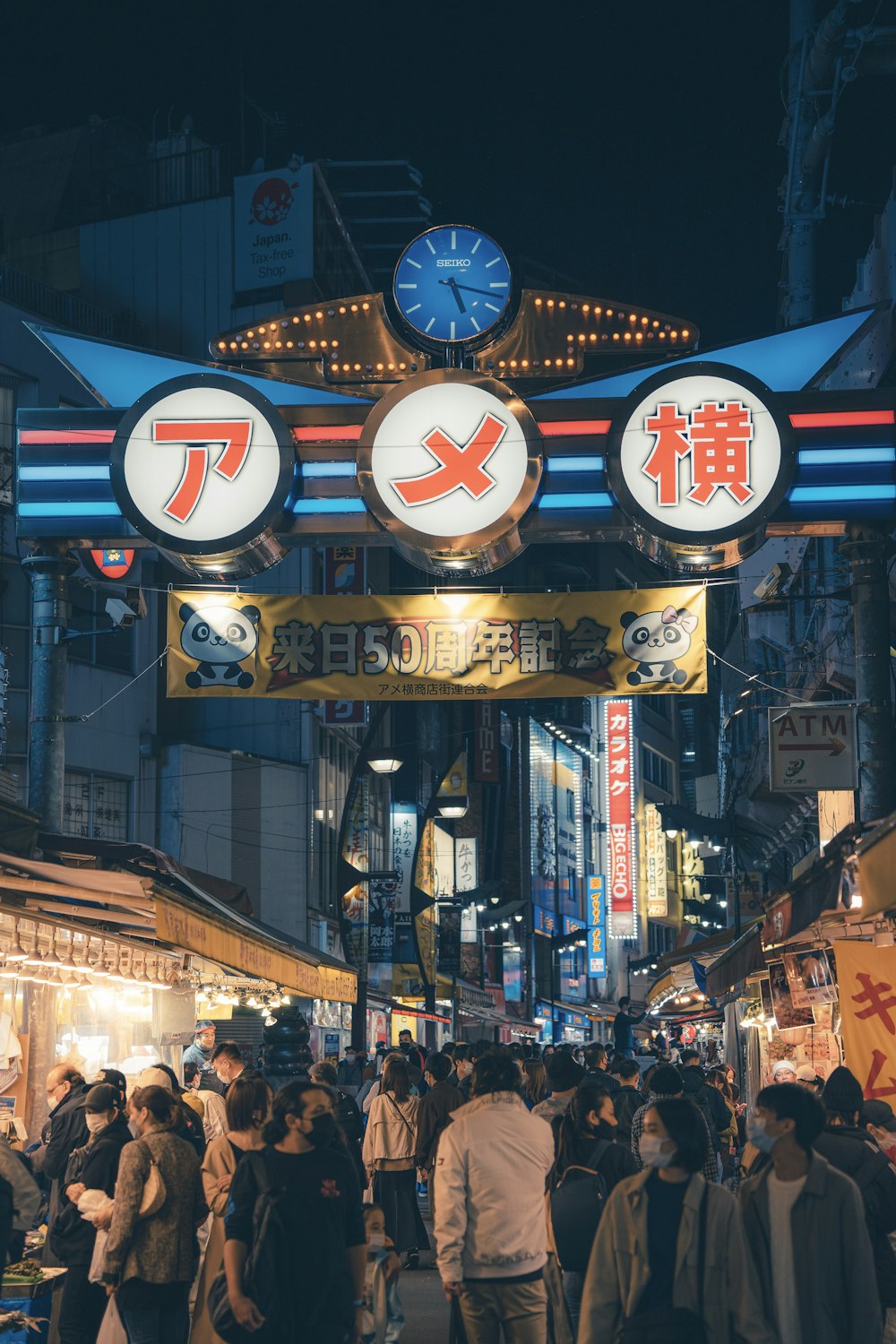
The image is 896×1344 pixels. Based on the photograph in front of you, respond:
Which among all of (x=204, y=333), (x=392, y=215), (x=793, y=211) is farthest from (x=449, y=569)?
(x=392, y=215)

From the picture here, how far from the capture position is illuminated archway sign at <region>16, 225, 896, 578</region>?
13.0 m

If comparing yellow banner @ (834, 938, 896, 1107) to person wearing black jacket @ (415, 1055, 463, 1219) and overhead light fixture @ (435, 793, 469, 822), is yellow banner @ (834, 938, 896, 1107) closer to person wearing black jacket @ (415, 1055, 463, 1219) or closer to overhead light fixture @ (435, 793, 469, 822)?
person wearing black jacket @ (415, 1055, 463, 1219)

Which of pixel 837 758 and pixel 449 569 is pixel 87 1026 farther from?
pixel 837 758

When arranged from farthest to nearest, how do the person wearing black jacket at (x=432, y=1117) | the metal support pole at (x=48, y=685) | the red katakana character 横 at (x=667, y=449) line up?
1. the metal support pole at (x=48, y=685)
2. the person wearing black jacket at (x=432, y=1117)
3. the red katakana character 横 at (x=667, y=449)

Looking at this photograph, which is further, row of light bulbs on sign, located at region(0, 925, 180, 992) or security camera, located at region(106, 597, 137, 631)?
security camera, located at region(106, 597, 137, 631)

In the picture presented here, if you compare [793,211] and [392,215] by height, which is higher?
[392,215]

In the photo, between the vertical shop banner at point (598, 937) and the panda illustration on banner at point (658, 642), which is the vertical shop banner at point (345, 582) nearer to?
the panda illustration on banner at point (658, 642)

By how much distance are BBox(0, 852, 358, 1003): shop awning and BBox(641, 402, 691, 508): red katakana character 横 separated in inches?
203

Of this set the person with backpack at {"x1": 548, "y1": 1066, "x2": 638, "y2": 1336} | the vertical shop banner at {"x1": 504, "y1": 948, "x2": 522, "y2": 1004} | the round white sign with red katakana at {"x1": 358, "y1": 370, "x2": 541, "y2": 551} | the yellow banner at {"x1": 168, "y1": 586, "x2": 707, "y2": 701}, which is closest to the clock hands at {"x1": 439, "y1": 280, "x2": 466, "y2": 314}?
the round white sign with red katakana at {"x1": 358, "y1": 370, "x2": 541, "y2": 551}

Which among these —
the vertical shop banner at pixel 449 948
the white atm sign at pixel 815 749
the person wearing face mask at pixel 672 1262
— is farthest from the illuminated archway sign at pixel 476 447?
the vertical shop banner at pixel 449 948

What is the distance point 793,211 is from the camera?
1093 inches

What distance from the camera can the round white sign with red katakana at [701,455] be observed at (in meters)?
12.8

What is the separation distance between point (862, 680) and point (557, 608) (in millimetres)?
2676

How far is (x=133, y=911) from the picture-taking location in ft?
42.1
